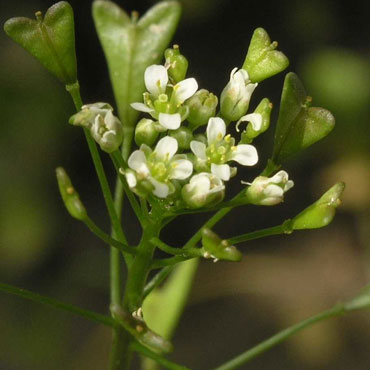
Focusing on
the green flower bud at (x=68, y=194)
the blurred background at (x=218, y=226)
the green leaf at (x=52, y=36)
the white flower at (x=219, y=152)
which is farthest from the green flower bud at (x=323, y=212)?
the blurred background at (x=218, y=226)

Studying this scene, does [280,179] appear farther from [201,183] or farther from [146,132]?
[146,132]

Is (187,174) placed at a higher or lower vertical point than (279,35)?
higher

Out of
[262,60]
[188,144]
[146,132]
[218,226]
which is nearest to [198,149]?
[188,144]

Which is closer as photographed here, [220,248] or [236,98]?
[220,248]

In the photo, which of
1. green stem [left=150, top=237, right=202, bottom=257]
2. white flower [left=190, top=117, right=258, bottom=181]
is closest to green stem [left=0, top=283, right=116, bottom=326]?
green stem [left=150, top=237, right=202, bottom=257]

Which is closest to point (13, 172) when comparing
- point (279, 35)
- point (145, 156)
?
point (279, 35)

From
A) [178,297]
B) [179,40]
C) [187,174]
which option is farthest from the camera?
[179,40]

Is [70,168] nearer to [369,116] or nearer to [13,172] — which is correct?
[13,172]
